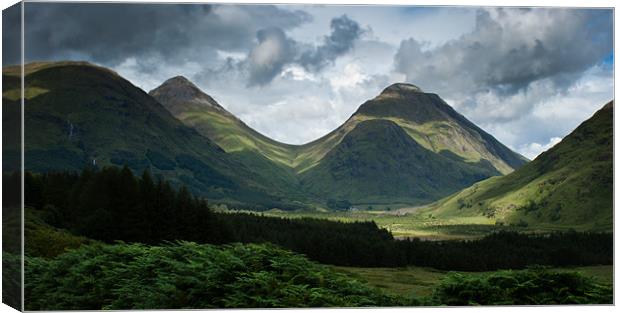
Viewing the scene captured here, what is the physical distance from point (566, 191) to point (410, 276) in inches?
587

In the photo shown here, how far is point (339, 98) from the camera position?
104ft

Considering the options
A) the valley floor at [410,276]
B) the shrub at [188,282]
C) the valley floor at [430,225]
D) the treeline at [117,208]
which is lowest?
the valley floor at [410,276]

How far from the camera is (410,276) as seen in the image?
101 ft

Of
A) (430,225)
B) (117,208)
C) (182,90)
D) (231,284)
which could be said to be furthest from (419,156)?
(231,284)

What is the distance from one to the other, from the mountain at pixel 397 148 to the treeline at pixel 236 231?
11.3 ft

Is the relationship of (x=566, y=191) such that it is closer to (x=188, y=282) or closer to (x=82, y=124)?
(x=188, y=282)

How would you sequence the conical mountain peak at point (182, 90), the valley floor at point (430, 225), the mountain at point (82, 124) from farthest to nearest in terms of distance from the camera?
the valley floor at point (430, 225) → the conical mountain peak at point (182, 90) → the mountain at point (82, 124)

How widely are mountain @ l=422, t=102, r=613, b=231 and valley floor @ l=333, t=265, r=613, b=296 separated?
2867 mm

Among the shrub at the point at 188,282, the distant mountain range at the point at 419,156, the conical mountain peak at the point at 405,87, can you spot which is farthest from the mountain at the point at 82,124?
the conical mountain peak at the point at 405,87

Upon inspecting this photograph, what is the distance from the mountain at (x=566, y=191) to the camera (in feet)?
97.6

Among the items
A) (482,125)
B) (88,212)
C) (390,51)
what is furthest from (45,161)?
(482,125)

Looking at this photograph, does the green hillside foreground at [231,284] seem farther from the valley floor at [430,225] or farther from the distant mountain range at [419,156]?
the valley floor at [430,225]

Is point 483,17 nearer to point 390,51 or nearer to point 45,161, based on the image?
point 390,51

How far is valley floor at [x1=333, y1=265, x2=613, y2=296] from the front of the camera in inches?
1032
